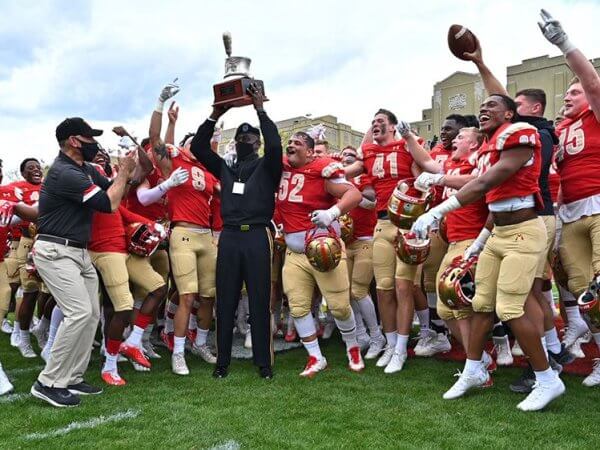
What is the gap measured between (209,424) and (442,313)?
2.12 metres

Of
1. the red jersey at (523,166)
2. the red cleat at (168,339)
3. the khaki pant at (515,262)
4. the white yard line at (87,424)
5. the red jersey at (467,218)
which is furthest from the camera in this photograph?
the red cleat at (168,339)

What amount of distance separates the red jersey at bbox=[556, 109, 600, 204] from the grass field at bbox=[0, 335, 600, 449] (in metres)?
1.61

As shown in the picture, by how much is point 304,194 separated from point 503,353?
246cm

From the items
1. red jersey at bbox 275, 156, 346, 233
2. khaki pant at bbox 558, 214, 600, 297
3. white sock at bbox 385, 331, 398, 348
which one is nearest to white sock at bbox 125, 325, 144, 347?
red jersey at bbox 275, 156, 346, 233

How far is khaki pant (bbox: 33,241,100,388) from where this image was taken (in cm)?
429

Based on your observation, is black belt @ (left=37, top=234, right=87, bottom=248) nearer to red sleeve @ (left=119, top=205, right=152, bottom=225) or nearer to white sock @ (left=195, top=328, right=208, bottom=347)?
red sleeve @ (left=119, top=205, right=152, bottom=225)

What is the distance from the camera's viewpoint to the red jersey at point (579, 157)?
4332 millimetres

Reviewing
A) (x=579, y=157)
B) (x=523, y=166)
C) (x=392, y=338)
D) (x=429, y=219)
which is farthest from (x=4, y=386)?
(x=579, y=157)

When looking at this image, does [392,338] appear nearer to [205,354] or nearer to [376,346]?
[376,346]

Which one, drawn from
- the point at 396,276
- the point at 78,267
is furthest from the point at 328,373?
the point at 78,267

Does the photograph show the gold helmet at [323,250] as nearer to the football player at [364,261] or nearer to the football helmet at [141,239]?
the football player at [364,261]

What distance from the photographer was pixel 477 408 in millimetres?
3986

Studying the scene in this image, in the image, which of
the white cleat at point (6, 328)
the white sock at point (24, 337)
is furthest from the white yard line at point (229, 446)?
the white cleat at point (6, 328)

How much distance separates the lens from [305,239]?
17.0 ft
